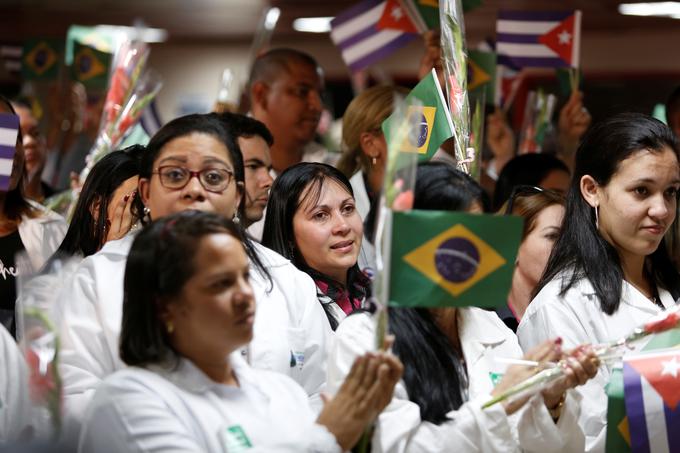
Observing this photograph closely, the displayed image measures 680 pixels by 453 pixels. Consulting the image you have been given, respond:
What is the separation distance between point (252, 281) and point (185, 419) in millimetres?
814

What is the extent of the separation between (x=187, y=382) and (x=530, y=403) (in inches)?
34.3

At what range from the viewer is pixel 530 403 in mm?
2883

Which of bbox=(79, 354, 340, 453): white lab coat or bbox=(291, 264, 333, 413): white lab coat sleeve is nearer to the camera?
bbox=(79, 354, 340, 453): white lab coat

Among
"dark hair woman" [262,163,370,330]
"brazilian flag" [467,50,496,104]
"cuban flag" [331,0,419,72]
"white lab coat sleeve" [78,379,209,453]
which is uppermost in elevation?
"cuban flag" [331,0,419,72]

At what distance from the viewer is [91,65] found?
6.42 m

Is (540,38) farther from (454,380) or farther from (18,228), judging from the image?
(454,380)

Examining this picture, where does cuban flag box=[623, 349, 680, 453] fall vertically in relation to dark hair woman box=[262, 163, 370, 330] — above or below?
below

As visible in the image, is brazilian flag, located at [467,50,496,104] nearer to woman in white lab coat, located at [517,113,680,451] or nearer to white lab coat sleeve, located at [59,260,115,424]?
woman in white lab coat, located at [517,113,680,451]

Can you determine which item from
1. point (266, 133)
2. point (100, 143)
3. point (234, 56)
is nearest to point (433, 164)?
point (266, 133)

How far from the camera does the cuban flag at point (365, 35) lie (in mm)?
5418

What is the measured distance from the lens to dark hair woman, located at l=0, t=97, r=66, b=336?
378 centimetres

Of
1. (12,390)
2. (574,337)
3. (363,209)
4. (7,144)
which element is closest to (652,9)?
(363,209)

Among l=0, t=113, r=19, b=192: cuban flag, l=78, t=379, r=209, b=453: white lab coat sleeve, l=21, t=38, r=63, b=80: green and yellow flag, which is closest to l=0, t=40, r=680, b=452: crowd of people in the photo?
l=78, t=379, r=209, b=453: white lab coat sleeve

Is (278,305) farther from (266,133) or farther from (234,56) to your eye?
(234,56)
